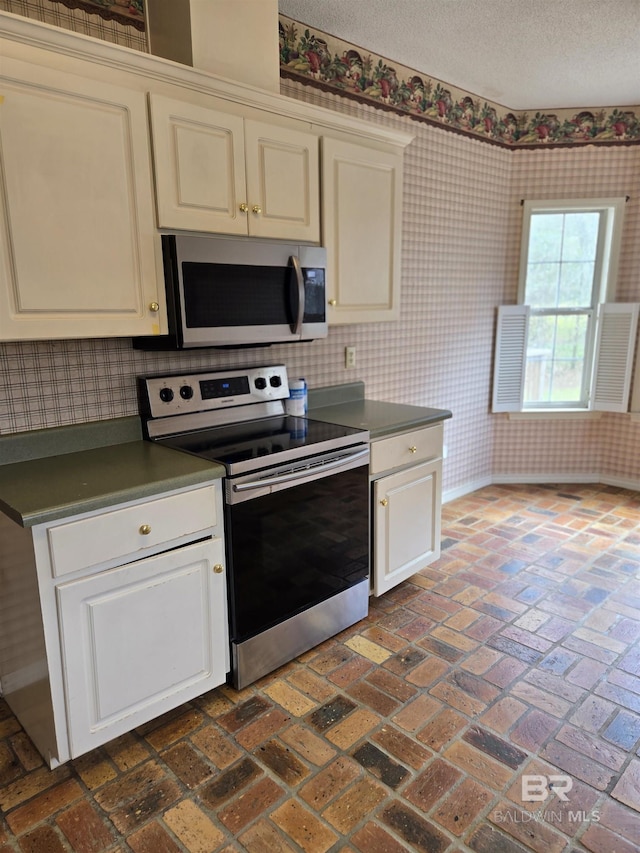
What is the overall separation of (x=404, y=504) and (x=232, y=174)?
1594 millimetres

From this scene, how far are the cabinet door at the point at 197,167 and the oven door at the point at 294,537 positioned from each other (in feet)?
3.10

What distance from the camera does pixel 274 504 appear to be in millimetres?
2016

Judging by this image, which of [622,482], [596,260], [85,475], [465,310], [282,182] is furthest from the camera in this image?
[622,482]

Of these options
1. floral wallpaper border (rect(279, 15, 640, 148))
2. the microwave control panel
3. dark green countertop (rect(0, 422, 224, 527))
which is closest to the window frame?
floral wallpaper border (rect(279, 15, 640, 148))

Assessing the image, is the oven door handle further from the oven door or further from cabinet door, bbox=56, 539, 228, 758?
cabinet door, bbox=56, 539, 228, 758

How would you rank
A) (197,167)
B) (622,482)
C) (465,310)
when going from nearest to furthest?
(197,167)
(465,310)
(622,482)

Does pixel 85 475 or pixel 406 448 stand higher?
pixel 85 475

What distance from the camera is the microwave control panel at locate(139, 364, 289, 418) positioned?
87.4 inches

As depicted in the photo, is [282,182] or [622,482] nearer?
[282,182]

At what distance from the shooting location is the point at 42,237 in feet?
5.49

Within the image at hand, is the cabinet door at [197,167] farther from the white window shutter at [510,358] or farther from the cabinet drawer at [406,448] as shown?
the white window shutter at [510,358]

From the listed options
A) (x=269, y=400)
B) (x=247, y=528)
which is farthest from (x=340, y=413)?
(x=247, y=528)

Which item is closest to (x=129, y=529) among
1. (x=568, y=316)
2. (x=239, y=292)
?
(x=239, y=292)

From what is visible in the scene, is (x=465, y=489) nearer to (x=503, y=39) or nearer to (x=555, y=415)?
(x=555, y=415)
